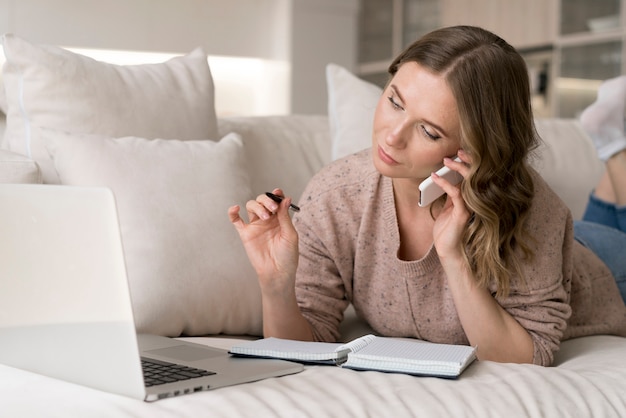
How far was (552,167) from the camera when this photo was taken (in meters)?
2.41

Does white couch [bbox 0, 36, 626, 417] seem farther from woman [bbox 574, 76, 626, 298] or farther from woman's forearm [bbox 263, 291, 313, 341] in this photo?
woman [bbox 574, 76, 626, 298]

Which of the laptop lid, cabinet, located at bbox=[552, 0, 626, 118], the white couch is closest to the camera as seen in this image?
the laptop lid

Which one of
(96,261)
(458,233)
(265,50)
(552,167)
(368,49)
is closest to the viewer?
(96,261)

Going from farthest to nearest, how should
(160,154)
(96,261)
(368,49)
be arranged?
(368,49) → (160,154) → (96,261)

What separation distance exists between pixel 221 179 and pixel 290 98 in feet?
8.51

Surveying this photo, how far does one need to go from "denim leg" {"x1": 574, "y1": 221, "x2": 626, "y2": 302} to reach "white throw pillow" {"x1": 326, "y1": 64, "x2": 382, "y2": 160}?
0.58m

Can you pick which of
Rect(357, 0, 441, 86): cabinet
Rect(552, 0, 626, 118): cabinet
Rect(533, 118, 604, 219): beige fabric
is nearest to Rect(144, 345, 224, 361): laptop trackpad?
Rect(533, 118, 604, 219): beige fabric

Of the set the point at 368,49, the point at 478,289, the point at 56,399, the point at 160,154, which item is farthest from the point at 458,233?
the point at 368,49

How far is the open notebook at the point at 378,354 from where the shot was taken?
4.08ft

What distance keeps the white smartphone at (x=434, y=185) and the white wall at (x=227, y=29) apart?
8.51 feet

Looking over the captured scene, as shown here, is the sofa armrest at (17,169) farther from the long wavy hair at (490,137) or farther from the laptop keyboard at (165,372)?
the long wavy hair at (490,137)

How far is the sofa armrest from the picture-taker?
160 cm

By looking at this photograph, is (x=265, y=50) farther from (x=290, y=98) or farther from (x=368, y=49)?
(x=368, y=49)

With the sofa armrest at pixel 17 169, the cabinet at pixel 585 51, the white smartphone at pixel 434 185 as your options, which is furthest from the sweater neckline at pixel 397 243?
the cabinet at pixel 585 51
